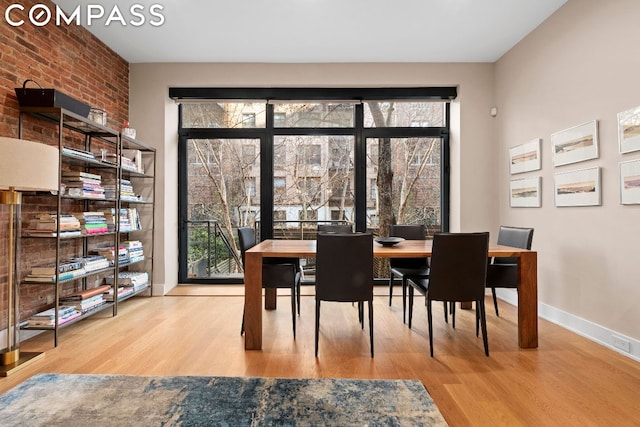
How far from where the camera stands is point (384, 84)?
4.40 m

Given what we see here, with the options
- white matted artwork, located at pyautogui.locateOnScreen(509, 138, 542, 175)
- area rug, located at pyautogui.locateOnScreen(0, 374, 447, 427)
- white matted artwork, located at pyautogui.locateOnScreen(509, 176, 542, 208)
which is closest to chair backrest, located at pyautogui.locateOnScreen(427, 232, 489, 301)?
area rug, located at pyautogui.locateOnScreen(0, 374, 447, 427)

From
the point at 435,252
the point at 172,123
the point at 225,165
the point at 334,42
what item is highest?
the point at 334,42

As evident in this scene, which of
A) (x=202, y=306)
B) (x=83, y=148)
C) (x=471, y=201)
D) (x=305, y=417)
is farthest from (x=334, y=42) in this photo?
(x=305, y=417)

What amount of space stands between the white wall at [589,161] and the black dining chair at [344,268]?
191 centimetres

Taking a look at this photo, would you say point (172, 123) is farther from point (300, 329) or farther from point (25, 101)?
point (300, 329)

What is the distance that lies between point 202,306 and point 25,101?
7.96ft

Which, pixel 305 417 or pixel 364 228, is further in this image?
pixel 364 228

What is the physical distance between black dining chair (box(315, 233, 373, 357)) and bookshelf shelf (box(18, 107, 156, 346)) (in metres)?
2.03

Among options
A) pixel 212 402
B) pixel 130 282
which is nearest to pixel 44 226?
pixel 130 282

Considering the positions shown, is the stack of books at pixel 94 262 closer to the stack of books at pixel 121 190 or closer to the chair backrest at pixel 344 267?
the stack of books at pixel 121 190

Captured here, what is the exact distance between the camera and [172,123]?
4.52 meters

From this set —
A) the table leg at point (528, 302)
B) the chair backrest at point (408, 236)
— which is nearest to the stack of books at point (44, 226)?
the chair backrest at point (408, 236)

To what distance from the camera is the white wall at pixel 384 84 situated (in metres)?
4.38

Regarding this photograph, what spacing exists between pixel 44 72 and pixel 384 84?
3552mm
